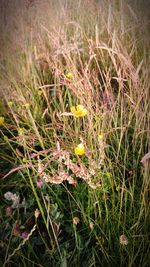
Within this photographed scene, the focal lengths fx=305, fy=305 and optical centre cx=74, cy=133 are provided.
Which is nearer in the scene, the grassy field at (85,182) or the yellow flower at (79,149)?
the grassy field at (85,182)

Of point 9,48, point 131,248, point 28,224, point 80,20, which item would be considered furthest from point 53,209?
point 80,20

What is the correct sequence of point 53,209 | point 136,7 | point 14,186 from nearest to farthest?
1. point 53,209
2. point 14,186
3. point 136,7

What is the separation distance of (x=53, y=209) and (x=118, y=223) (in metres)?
0.20

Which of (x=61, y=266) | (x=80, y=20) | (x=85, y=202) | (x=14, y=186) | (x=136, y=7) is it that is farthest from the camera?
(x=80, y=20)

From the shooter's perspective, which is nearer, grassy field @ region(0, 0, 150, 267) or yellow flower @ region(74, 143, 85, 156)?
grassy field @ region(0, 0, 150, 267)

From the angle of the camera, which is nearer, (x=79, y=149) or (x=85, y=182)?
(x=79, y=149)

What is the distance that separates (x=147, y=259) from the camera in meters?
0.83

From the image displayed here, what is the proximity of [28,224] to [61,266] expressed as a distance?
0.21 metres

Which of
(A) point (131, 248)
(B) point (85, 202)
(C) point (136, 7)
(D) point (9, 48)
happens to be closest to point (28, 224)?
(B) point (85, 202)

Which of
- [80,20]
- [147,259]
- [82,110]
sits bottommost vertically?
[147,259]

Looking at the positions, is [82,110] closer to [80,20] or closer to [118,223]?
[118,223]

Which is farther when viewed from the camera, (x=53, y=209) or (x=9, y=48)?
(x=9, y=48)

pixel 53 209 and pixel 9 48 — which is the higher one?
pixel 9 48

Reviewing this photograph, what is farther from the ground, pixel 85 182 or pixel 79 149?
pixel 79 149
